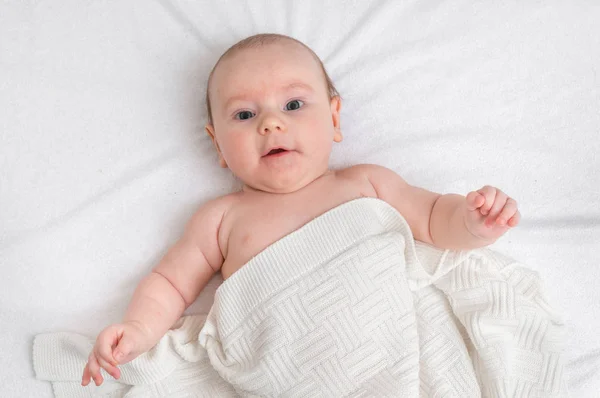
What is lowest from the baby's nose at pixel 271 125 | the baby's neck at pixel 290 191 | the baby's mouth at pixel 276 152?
the baby's neck at pixel 290 191

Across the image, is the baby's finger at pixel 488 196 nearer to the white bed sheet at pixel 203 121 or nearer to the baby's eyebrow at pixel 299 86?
the white bed sheet at pixel 203 121

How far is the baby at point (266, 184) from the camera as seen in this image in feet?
4.89

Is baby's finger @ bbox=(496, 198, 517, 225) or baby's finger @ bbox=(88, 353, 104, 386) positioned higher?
baby's finger @ bbox=(496, 198, 517, 225)

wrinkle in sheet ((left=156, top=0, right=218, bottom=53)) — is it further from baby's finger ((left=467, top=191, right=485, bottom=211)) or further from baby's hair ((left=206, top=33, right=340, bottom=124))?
baby's finger ((left=467, top=191, right=485, bottom=211))

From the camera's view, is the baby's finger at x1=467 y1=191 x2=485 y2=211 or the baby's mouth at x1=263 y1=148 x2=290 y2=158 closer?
the baby's finger at x1=467 y1=191 x2=485 y2=211

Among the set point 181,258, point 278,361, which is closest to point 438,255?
point 278,361

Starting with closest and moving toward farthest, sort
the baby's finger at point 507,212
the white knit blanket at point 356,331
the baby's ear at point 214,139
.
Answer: the baby's finger at point 507,212, the white knit blanket at point 356,331, the baby's ear at point 214,139

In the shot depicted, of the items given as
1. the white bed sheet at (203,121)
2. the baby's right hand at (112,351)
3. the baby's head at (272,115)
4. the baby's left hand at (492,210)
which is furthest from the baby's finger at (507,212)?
the baby's right hand at (112,351)

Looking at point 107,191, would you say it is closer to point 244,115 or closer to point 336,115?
point 244,115

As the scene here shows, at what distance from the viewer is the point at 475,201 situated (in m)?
1.30

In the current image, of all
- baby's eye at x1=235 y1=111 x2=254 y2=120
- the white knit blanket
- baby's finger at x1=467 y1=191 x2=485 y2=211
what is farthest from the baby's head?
baby's finger at x1=467 y1=191 x2=485 y2=211

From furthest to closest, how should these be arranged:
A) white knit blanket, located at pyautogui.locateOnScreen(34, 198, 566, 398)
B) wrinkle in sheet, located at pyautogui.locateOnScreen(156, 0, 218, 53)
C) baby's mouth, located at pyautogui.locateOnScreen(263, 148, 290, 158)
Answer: wrinkle in sheet, located at pyautogui.locateOnScreen(156, 0, 218, 53) < baby's mouth, located at pyautogui.locateOnScreen(263, 148, 290, 158) < white knit blanket, located at pyautogui.locateOnScreen(34, 198, 566, 398)

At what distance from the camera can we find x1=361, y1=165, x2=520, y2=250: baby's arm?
1309mm

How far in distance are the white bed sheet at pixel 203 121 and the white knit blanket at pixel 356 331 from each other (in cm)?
13
